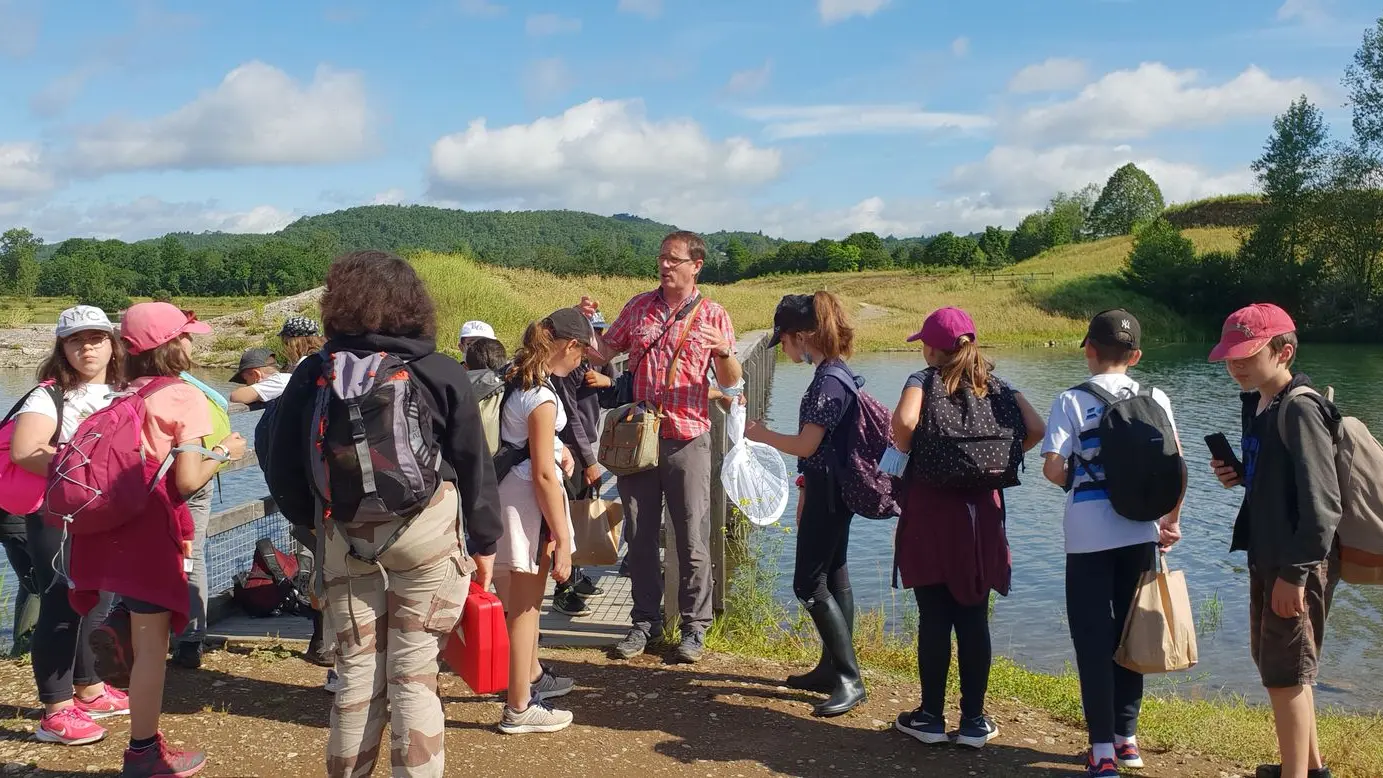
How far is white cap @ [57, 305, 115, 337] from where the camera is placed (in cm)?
407

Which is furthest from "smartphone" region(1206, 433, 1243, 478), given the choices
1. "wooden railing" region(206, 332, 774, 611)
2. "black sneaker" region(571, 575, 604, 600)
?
"black sneaker" region(571, 575, 604, 600)

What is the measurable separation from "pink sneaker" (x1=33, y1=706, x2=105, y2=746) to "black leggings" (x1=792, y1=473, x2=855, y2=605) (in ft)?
9.39

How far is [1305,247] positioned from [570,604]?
2074 inches

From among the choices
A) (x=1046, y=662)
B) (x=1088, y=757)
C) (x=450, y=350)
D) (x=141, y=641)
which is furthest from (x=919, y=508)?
(x=450, y=350)

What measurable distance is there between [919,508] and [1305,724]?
1.47 meters

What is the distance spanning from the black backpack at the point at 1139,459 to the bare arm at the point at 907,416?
0.64m

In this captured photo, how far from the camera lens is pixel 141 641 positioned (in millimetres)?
3641

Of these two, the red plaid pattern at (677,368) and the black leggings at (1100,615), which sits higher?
the red plaid pattern at (677,368)

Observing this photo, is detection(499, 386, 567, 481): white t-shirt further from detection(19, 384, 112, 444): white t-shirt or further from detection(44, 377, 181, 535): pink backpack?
detection(19, 384, 112, 444): white t-shirt

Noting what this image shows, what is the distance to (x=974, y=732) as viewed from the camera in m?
4.27

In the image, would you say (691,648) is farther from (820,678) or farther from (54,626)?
(54,626)

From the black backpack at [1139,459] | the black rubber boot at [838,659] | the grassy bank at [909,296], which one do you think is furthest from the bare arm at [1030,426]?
the grassy bank at [909,296]

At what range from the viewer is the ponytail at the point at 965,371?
159 inches

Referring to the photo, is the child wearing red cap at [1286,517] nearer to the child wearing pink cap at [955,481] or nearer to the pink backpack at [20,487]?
the child wearing pink cap at [955,481]
